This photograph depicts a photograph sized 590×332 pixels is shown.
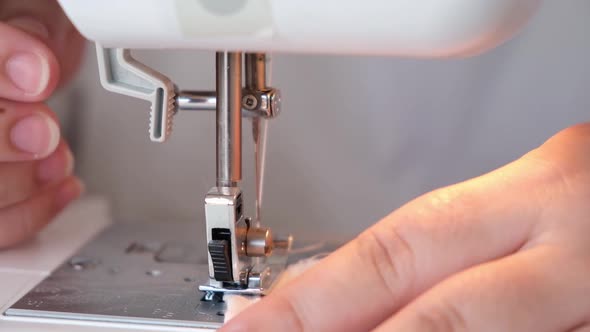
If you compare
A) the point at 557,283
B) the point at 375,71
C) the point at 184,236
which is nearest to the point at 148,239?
the point at 184,236

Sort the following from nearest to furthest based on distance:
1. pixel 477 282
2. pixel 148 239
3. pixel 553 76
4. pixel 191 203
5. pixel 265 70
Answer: pixel 477 282 → pixel 265 70 → pixel 148 239 → pixel 553 76 → pixel 191 203

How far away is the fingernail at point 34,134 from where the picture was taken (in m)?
0.76

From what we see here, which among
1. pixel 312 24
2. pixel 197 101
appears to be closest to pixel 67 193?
pixel 197 101

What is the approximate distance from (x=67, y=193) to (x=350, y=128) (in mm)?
398

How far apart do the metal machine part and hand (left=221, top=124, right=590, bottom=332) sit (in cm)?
10

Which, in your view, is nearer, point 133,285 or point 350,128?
point 133,285

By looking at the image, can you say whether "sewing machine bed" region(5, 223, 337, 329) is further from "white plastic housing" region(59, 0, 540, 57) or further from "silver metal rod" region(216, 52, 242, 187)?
"white plastic housing" region(59, 0, 540, 57)

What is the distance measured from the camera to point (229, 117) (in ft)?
2.06

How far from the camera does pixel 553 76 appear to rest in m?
0.98

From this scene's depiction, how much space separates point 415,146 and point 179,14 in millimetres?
576

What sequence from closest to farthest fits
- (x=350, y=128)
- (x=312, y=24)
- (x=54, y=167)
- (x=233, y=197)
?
1. (x=312, y=24)
2. (x=233, y=197)
3. (x=54, y=167)
4. (x=350, y=128)

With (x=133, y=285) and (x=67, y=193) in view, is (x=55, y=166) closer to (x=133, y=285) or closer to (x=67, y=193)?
(x=67, y=193)

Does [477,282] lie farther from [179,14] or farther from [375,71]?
[375,71]

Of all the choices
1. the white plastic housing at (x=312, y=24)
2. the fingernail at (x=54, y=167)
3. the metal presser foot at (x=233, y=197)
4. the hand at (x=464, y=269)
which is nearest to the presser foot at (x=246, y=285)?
the metal presser foot at (x=233, y=197)
